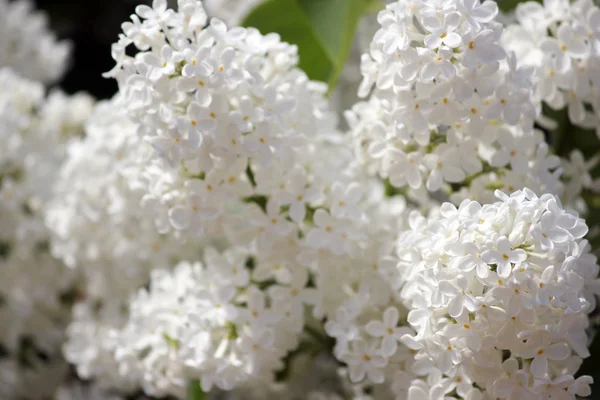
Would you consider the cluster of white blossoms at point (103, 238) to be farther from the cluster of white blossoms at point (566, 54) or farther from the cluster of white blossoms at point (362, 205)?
the cluster of white blossoms at point (566, 54)

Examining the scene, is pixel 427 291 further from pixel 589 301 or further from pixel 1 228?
pixel 1 228

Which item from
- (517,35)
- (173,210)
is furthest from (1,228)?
(517,35)

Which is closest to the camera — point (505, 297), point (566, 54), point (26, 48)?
point (505, 297)

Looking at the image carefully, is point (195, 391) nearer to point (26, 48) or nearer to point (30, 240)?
point (30, 240)

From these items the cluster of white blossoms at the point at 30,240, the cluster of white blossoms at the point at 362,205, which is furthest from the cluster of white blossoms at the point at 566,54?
the cluster of white blossoms at the point at 30,240

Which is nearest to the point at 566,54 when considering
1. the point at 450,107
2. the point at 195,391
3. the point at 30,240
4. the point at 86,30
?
the point at 450,107

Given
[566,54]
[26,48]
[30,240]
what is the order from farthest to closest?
[26,48] < [30,240] < [566,54]
